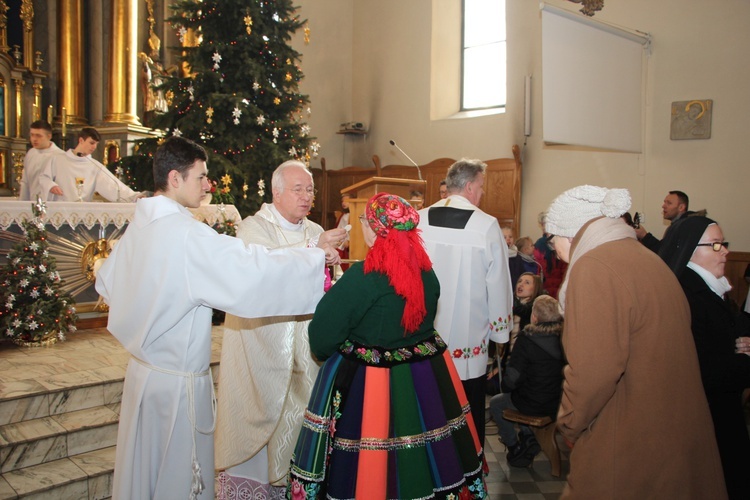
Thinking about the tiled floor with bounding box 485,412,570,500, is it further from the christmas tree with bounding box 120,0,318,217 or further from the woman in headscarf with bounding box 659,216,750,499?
the christmas tree with bounding box 120,0,318,217

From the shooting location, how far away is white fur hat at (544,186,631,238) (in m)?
2.03

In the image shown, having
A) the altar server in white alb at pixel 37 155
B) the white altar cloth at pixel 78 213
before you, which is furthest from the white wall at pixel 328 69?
the white altar cloth at pixel 78 213

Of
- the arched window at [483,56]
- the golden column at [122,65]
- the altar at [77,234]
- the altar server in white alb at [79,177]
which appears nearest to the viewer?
the altar at [77,234]

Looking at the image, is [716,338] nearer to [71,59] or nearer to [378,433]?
[378,433]

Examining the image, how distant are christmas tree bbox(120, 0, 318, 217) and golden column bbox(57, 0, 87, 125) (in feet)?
8.19

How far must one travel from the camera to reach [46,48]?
10031mm

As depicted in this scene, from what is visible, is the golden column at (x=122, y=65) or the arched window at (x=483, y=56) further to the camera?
the arched window at (x=483, y=56)

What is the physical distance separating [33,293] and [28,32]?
6.45 m

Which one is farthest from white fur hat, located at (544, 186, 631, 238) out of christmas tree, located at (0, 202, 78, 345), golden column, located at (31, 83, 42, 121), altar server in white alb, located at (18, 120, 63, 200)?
golden column, located at (31, 83, 42, 121)

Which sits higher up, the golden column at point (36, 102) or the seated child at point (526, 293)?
the golden column at point (36, 102)

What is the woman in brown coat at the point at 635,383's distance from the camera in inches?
73.0

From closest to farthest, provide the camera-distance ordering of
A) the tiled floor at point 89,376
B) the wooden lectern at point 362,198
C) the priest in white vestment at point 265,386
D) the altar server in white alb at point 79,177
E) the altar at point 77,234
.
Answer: the priest in white vestment at point 265,386, the tiled floor at point 89,376, the wooden lectern at point 362,198, the altar at point 77,234, the altar server in white alb at point 79,177

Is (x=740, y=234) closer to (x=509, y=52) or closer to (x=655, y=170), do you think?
(x=655, y=170)

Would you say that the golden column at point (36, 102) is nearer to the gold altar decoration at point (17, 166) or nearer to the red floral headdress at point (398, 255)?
the gold altar decoration at point (17, 166)
